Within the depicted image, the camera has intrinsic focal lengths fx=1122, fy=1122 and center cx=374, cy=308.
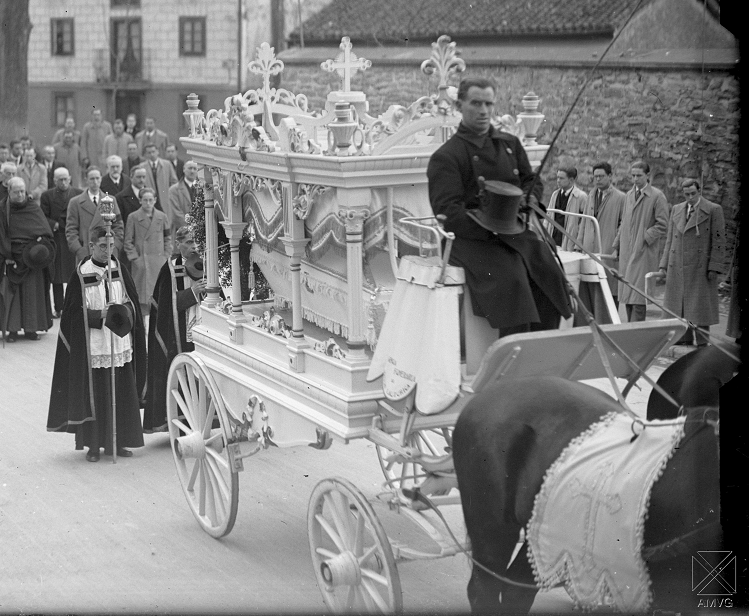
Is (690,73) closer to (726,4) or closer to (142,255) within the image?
(142,255)

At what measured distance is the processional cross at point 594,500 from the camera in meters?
3.77

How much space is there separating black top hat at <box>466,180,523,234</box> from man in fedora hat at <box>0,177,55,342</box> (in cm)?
854

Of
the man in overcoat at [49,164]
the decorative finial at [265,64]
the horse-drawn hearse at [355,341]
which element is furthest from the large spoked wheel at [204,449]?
the man in overcoat at [49,164]

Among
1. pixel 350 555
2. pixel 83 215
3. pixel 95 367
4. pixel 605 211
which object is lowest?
pixel 350 555

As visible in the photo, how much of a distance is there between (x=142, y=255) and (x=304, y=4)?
14.3 m

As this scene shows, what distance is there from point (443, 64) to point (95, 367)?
3.92 meters

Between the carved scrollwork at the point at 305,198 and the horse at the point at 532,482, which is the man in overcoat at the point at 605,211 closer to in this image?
the carved scrollwork at the point at 305,198

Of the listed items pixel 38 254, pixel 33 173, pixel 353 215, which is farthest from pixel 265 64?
pixel 33 173

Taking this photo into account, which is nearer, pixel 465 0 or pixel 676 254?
pixel 676 254

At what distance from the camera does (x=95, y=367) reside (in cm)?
801

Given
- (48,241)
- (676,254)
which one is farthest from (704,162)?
(48,241)

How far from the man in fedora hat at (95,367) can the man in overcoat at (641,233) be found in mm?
4623

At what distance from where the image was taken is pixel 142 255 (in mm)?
13227

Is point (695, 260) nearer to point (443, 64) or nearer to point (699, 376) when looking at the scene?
point (443, 64)
